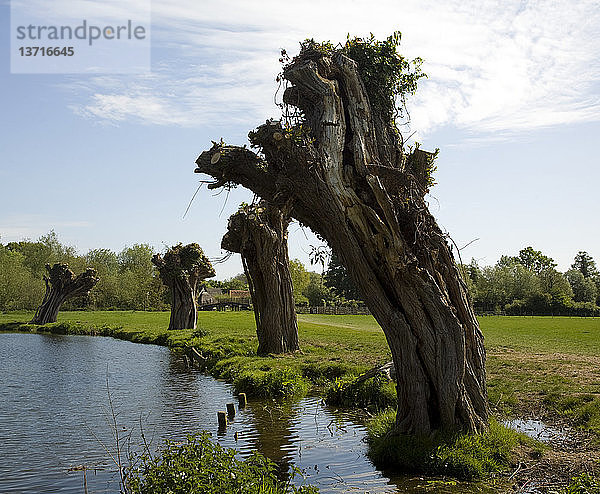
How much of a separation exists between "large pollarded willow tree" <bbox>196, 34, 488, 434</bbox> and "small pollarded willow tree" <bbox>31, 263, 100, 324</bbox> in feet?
136

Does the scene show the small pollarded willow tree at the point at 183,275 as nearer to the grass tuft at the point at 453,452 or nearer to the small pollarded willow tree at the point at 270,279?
the small pollarded willow tree at the point at 270,279

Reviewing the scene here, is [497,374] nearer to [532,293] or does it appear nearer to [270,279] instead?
[270,279]

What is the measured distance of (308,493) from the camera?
6.99 meters

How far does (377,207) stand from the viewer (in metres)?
10.2

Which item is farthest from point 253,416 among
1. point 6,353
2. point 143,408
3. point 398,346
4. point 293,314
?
point 6,353

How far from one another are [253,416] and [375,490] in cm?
565

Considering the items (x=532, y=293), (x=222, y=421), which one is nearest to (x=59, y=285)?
(x=222, y=421)

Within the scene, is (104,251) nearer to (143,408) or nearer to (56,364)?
(56,364)

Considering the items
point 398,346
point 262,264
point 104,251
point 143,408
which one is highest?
point 104,251

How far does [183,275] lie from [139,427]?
2373 centimetres

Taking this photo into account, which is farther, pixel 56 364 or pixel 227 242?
pixel 56 364

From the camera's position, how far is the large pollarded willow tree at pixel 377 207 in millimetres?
9625

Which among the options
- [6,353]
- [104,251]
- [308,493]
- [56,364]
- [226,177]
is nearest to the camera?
[308,493]

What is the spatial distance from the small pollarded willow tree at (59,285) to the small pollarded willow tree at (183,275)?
13366 mm
